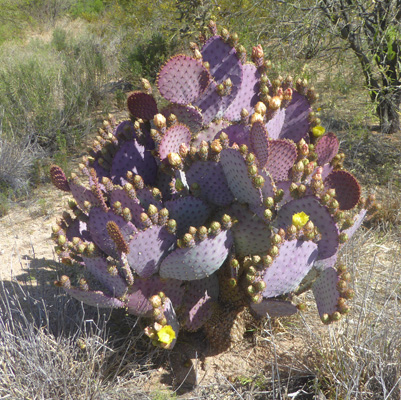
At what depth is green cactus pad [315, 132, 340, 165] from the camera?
2.10m

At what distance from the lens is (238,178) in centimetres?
175

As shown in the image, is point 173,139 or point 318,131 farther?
point 318,131

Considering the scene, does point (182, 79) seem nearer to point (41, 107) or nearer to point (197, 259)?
point (197, 259)

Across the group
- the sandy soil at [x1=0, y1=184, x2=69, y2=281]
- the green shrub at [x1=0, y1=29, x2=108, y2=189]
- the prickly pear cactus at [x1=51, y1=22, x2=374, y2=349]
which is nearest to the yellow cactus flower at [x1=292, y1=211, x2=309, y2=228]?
the prickly pear cactus at [x1=51, y1=22, x2=374, y2=349]

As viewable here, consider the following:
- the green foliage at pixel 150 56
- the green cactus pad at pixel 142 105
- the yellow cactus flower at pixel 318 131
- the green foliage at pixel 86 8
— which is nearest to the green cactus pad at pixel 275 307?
the yellow cactus flower at pixel 318 131

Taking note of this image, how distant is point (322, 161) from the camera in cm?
211

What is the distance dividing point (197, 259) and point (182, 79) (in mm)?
884

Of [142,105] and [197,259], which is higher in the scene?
[142,105]

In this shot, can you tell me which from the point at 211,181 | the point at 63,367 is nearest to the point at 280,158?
the point at 211,181

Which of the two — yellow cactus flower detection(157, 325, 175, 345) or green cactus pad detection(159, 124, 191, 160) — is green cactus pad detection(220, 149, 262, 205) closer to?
green cactus pad detection(159, 124, 191, 160)

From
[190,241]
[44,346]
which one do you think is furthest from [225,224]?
[44,346]

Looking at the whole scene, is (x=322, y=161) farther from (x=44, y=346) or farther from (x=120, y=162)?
(x=44, y=346)

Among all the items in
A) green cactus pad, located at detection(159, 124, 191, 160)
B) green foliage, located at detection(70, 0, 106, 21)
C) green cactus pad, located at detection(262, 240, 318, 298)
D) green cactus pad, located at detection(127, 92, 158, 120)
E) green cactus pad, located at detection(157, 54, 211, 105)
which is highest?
green foliage, located at detection(70, 0, 106, 21)

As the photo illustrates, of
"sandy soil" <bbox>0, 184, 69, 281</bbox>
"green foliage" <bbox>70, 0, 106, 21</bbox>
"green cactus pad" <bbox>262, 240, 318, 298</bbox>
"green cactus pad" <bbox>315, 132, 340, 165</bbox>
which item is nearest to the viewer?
"green cactus pad" <bbox>262, 240, 318, 298</bbox>
